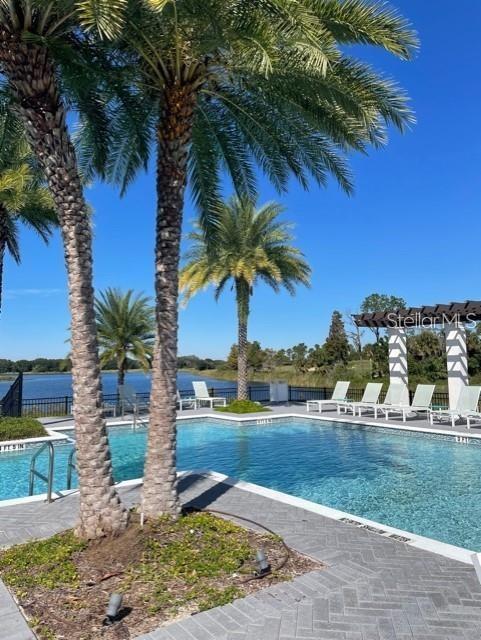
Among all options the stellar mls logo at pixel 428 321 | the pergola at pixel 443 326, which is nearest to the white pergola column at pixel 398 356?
the pergola at pixel 443 326

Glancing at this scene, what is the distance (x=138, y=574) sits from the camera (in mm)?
4605

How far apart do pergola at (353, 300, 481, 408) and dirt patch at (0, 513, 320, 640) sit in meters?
13.5

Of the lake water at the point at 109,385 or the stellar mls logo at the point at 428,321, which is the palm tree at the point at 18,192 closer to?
the lake water at the point at 109,385

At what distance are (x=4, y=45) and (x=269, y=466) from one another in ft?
29.7

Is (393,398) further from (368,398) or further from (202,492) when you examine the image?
(202,492)

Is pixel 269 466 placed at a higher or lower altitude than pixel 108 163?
lower

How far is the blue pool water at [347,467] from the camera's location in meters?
7.54

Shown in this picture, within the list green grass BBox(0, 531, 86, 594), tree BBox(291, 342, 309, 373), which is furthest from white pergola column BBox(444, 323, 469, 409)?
tree BBox(291, 342, 309, 373)

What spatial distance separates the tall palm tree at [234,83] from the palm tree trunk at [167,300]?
1cm

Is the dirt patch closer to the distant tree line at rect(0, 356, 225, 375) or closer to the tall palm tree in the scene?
the tall palm tree

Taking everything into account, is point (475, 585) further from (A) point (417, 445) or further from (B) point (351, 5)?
(A) point (417, 445)

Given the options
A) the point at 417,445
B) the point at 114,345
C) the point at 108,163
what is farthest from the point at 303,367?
the point at 108,163

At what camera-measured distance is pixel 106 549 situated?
5.04 m

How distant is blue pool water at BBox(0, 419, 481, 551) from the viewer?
297 inches
